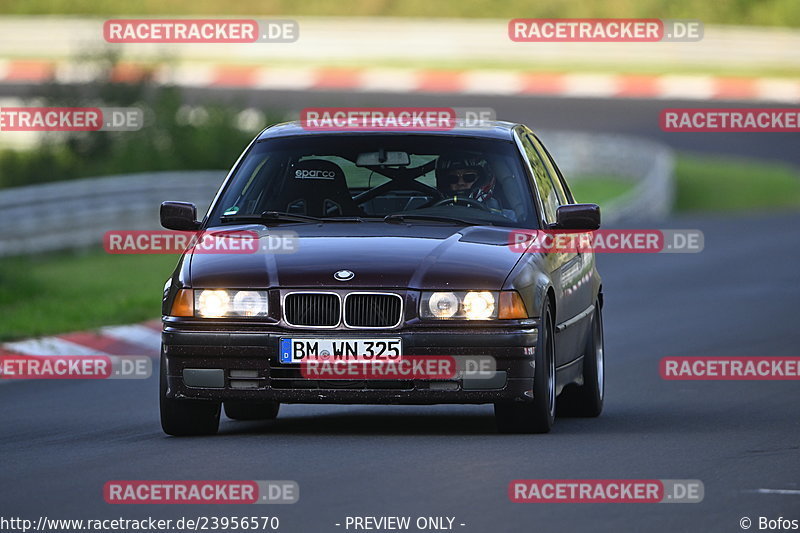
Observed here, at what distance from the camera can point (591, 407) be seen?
10.9m

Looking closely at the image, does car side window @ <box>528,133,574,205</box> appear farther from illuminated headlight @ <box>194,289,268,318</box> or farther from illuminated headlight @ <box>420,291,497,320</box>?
illuminated headlight @ <box>194,289,268,318</box>

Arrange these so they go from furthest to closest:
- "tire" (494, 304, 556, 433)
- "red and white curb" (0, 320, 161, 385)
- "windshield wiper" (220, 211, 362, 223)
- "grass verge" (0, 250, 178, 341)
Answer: "grass verge" (0, 250, 178, 341)
"red and white curb" (0, 320, 161, 385)
"windshield wiper" (220, 211, 362, 223)
"tire" (494, 304, 556, 433)

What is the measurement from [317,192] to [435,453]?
2.10 metres

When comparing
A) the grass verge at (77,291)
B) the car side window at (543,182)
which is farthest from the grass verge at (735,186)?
the car side window at (543,182)

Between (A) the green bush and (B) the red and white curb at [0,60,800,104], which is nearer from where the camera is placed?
(A) the green bush

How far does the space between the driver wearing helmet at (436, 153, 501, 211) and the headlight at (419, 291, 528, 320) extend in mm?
1101

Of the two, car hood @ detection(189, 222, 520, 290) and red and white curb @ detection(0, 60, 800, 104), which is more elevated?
car hood @ detection(189, 222, 520, 290)

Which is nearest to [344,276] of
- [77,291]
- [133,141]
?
[77,291]

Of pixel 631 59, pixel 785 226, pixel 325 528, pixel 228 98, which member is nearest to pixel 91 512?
pixel 325 528

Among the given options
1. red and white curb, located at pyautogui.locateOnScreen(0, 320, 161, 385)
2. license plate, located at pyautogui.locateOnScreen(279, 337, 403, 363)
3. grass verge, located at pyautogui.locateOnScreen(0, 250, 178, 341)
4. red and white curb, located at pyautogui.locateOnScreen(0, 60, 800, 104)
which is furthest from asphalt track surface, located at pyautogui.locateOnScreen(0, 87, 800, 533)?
red and white curb, located at pyautogui.locateOnScreen(0, 60, 800, 104)

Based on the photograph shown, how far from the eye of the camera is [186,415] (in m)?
9.40

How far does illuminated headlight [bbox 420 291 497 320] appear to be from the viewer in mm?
8961

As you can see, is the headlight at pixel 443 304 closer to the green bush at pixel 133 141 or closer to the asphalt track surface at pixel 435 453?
the asphalt track surface at pixel 435 453

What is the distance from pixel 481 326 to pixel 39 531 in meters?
2.86
